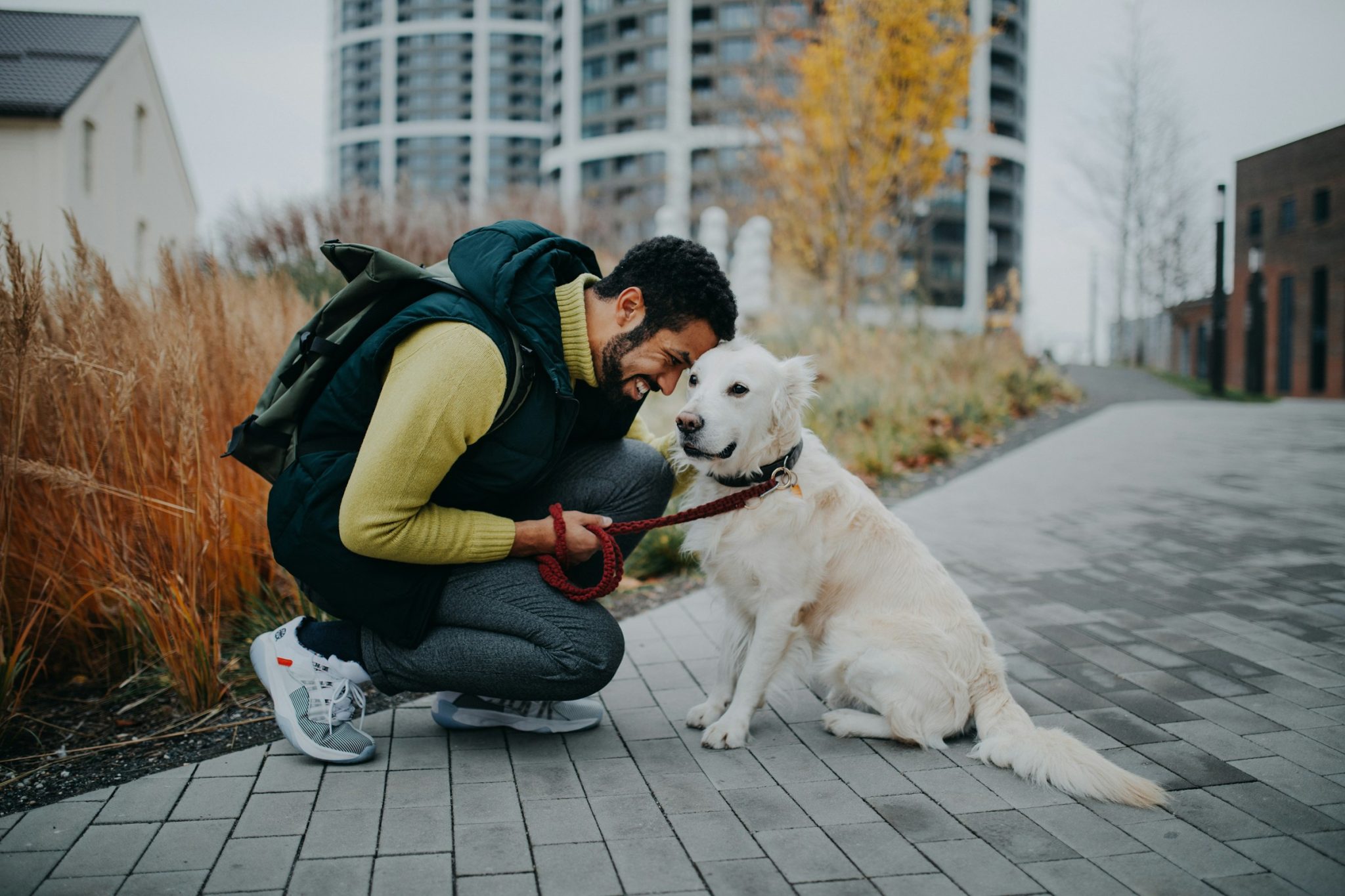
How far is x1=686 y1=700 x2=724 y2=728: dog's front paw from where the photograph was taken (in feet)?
9.48

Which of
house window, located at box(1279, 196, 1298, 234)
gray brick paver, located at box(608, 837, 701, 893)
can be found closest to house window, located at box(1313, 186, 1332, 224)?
house window, located at box(1279, 196, 1298, 234)

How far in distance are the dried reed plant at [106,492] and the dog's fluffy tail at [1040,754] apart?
244 cm

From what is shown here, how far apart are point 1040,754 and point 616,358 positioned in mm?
1644

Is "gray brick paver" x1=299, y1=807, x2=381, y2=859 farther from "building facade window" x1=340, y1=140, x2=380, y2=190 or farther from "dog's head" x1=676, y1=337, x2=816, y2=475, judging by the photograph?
"building facade window" x1=340, y1=140, x2=380, y2=190

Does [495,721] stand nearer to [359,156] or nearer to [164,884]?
[164,884]

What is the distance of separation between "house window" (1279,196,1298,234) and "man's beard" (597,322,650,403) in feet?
60.8

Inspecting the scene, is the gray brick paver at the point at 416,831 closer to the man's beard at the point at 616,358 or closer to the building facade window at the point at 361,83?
the man's beard at the point at 616,358

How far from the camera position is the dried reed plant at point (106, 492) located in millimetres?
2773

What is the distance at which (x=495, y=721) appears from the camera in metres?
2.79

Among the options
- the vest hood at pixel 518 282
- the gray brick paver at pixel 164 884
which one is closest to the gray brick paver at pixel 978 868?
the vest hood at pixel 518 282

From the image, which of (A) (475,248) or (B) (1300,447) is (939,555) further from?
(B) (1300,447)

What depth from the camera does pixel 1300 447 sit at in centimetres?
838

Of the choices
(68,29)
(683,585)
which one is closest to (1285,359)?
(683,585)

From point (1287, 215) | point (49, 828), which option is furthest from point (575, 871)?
point (1287, 215)
